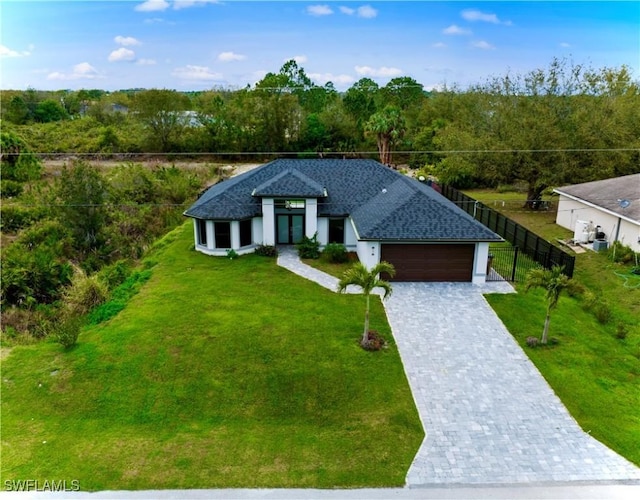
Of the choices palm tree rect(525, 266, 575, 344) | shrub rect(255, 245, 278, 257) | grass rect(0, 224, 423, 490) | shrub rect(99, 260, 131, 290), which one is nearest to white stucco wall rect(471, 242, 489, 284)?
palm tree rect(525, 266, 575, 344)

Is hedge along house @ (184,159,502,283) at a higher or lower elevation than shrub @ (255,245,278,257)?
higher

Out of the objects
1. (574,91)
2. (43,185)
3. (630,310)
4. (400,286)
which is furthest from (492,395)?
(43,185)

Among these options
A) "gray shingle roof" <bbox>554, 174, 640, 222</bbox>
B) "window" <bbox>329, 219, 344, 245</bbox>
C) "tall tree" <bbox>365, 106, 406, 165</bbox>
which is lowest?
"window" <bbox>329, 219, 344, 245</bbox>

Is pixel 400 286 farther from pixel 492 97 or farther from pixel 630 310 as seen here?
pixel 492 97

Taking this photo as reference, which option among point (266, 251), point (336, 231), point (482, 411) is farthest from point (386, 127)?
point (482, 411)

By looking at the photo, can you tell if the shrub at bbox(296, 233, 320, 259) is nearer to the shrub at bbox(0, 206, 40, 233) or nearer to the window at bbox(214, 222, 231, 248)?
the window at bbox(214, 222, 231, 248)

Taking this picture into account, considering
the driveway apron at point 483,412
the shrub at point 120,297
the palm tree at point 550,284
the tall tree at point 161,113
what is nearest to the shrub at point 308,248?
the driveway apron at point 483,412
